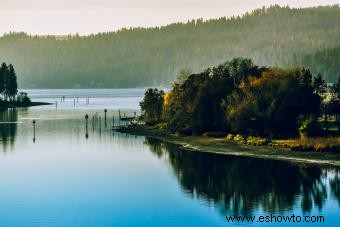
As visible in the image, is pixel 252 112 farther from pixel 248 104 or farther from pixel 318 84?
pixel 318 84

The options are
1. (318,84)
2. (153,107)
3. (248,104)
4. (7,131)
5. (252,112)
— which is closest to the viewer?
(252,112)

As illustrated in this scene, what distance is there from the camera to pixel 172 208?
6981 centimetres

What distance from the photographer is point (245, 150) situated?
10825cm

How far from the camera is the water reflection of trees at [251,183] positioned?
70719 millimetres

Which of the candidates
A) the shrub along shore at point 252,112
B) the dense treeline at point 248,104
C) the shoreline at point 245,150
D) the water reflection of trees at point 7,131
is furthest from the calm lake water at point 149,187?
the dense treeline at point 248,104

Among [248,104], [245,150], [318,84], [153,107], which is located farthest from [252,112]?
[153,107]

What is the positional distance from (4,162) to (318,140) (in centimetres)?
4946

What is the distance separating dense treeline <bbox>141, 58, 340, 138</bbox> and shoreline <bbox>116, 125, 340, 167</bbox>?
4.83m

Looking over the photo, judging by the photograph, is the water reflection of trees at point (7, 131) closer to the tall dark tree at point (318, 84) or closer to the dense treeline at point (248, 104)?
the dense treeline at point (248, 104)

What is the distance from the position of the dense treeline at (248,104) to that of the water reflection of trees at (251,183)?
17566mm

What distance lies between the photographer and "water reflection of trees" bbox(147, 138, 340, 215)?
70719 millimetres

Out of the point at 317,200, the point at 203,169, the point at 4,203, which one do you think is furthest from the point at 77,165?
the point at 317,200

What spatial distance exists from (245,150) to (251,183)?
26.1 meters

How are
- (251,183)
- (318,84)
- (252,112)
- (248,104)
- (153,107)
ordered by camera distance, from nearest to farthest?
(251,183)
(252,112)
(248,104)
(318,84)
(153,107)
